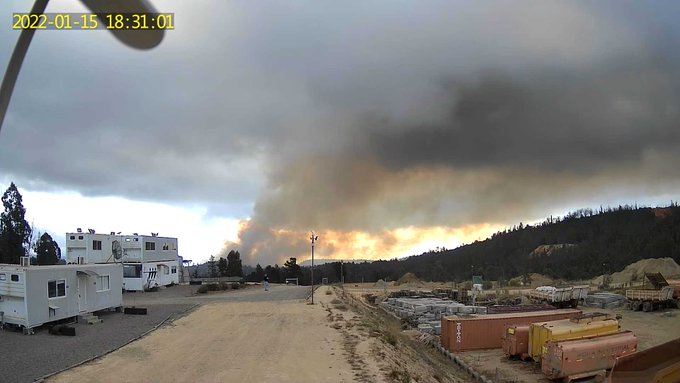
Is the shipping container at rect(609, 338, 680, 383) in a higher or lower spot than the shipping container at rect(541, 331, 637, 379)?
higher

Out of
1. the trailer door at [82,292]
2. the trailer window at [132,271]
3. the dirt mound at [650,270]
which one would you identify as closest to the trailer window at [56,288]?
the trailer door at [82,292]

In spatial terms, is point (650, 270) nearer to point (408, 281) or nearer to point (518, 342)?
point (408, 281)

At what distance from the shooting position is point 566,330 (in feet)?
75.7

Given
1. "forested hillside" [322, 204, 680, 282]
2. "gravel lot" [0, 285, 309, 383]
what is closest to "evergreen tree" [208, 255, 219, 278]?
"forested hillside" [322, 204, 680, 282]

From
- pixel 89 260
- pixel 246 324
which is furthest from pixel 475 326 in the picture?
pixel 89 260

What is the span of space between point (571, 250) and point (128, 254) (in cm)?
12685

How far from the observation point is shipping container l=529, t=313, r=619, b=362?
22.9 m

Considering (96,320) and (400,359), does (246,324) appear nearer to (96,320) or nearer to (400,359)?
(96,320)

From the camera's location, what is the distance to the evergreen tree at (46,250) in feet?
236

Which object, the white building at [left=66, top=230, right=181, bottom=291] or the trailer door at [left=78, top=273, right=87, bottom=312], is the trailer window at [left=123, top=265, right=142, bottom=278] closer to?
the white building at [left=66, top=230, right=181, bottom=291]

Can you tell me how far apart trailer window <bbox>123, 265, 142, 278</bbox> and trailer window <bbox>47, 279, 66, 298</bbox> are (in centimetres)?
2900

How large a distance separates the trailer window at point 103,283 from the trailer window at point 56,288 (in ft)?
11.6

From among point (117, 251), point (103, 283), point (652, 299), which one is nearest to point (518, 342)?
point (103, 283)

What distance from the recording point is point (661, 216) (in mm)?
154500
